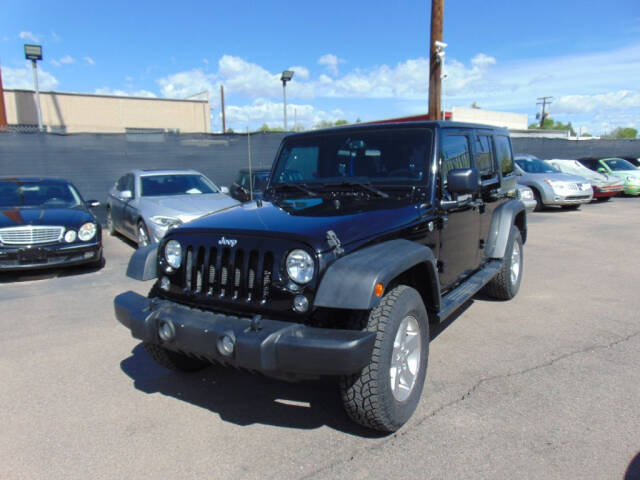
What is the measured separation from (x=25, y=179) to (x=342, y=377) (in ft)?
25.2

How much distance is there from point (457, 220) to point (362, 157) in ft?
3.24

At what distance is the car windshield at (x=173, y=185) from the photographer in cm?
903

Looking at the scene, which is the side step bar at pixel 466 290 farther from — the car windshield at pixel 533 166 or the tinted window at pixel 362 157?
the car windshield at pixel 533 166

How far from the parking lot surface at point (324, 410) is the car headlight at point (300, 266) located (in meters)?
1.01

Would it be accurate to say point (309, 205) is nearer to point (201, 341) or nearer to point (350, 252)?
point (350, 252)

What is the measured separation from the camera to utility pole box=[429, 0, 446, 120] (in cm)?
1249

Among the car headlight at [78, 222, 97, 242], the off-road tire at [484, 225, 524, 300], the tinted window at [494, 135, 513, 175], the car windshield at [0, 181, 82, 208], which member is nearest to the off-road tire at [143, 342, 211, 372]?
the off-road tire at [484, 225, 524, 300]

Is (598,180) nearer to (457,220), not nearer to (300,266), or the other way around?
(457,220)

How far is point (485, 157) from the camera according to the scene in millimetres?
5086


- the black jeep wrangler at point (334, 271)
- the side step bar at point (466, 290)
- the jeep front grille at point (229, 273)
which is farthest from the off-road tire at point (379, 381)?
the side step bar at point (466, 290)

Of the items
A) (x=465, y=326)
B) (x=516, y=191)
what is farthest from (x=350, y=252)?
(x=516, y=191)

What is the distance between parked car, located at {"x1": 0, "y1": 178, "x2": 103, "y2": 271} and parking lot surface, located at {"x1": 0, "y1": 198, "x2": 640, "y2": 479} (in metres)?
1.50

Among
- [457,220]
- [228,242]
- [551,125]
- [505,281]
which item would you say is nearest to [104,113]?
[505,281]

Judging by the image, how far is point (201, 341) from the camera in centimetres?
277
